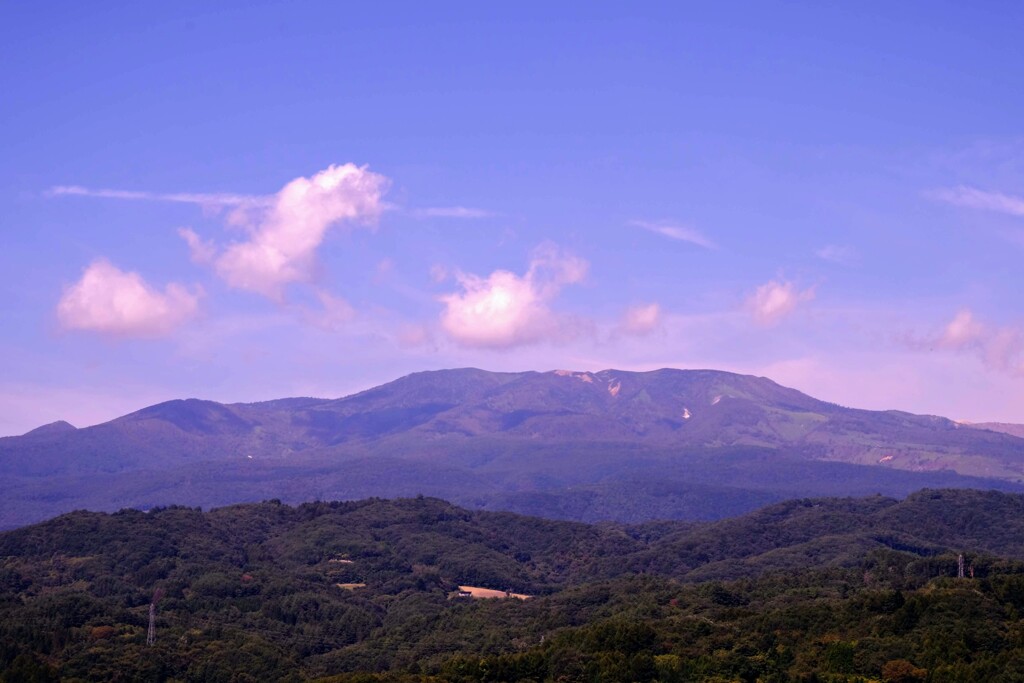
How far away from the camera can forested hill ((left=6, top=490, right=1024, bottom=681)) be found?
8212cm

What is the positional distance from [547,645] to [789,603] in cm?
2911

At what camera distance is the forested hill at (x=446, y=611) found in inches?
3233

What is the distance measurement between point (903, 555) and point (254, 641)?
248ft

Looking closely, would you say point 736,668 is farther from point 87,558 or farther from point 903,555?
point 87,558

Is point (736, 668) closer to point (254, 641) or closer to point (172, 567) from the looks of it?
point (254, 641)

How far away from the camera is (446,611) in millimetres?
137125

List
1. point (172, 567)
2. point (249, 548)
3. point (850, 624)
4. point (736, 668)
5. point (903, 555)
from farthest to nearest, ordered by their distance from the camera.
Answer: point (249, 548) → point (172, 567) → point (903, 555) → point (850, 624) → point (736, 668)

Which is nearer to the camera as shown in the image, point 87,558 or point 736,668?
point 736,668

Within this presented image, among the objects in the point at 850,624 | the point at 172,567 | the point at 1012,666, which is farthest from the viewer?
the point at 172,567

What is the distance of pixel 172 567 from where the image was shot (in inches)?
6467

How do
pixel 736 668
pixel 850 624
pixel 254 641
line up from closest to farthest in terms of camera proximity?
pixel 736 668 < pixel 850 624 < pixel 254 641

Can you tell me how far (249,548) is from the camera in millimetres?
187000

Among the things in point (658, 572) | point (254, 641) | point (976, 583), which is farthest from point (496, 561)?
point (976, 583)

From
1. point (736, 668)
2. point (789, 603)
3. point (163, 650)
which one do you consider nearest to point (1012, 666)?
point (736, 668)
